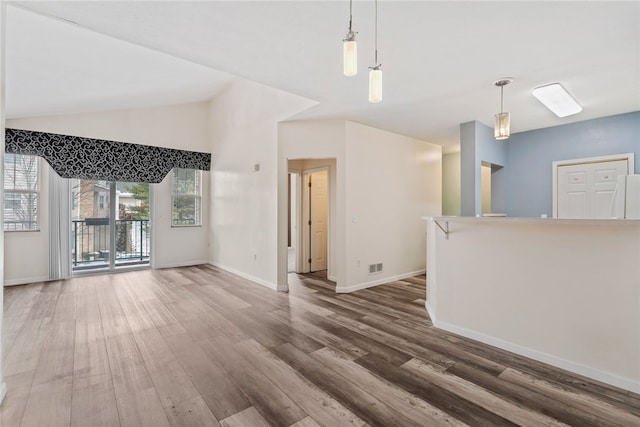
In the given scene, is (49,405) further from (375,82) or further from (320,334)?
(375,82)

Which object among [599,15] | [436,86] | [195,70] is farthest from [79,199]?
[599,15]

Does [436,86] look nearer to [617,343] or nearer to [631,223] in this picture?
[631,223]

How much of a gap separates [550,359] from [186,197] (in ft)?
22.7

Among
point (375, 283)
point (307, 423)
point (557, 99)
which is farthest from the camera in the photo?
point (375, 283)

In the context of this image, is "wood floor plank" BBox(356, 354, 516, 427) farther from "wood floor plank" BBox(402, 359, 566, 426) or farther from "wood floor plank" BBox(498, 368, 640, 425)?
"wood floor plank" BBox(498, 368, 640, 425)

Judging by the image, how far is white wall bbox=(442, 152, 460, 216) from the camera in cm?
665

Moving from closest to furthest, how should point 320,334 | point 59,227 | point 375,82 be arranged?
point 375,82, point 320,334, point 59,227

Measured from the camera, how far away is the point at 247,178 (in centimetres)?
546

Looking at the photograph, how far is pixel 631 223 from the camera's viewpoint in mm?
2031

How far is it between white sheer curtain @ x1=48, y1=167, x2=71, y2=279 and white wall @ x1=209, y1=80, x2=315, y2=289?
103 inches

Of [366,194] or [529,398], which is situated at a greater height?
[366,194]

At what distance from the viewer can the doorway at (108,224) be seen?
576 cm

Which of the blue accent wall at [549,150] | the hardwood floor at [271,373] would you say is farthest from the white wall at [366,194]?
the blue accent wall at [549,150]

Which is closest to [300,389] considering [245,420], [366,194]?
[245,420]
